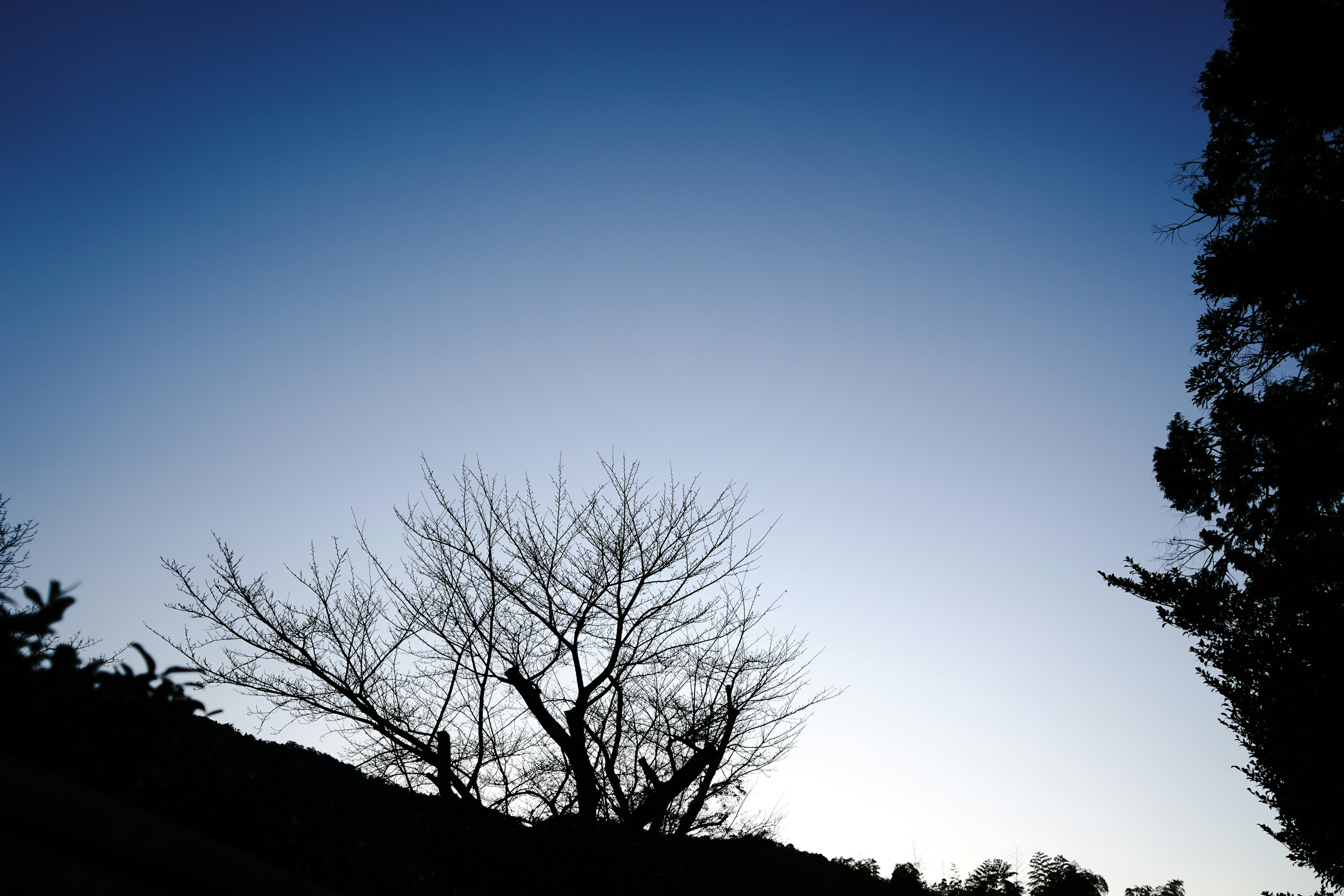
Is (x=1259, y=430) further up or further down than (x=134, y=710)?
further up

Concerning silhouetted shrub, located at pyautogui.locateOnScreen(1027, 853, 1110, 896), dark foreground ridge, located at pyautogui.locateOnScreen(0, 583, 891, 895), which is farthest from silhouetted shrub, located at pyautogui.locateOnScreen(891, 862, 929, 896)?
dark foreground ridge, located at pyautogui.locateOnScreen(0, 583, 891, 895)

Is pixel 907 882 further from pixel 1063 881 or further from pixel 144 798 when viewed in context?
pixel 144 798

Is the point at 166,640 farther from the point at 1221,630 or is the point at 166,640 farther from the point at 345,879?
the point at 1221,630

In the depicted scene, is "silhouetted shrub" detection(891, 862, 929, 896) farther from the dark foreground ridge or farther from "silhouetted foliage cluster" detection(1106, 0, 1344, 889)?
the dark foreground ridge

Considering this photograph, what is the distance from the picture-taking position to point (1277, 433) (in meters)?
9.66

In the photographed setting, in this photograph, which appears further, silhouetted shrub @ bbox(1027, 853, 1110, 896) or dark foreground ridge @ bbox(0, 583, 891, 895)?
silhouetted shrub @ bbox(1027, 853, 1110, 896)

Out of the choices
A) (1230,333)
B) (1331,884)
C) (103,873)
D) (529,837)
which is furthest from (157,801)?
(1230,333)

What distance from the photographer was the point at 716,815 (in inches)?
433

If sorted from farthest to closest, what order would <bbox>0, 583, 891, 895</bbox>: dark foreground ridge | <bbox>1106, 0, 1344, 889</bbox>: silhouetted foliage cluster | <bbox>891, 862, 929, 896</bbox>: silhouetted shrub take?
<bbox>891, 862, 929, 896</bbox>: silhouetted shrub < <bbox>1106, 0, 1344, 889</bbox>: silhouetted foliage cluster < <bbox>0, 583, 891, 895</bbox>: dark foreground ridge

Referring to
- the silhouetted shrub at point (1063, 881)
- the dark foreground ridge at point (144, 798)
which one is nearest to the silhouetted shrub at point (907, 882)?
the silhouetted shrub at point (1063, 881)

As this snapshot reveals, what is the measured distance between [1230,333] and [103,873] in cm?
1383

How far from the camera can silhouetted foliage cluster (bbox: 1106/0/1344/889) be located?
26.3 ft

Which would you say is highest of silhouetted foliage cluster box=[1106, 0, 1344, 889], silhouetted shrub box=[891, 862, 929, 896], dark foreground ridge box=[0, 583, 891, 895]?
silhouetted foliage cluster box=[1106, 0, 1344, 889]

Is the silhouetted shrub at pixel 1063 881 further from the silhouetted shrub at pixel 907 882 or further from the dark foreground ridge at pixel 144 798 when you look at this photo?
the dark foreground ridge at pixel 144 798
